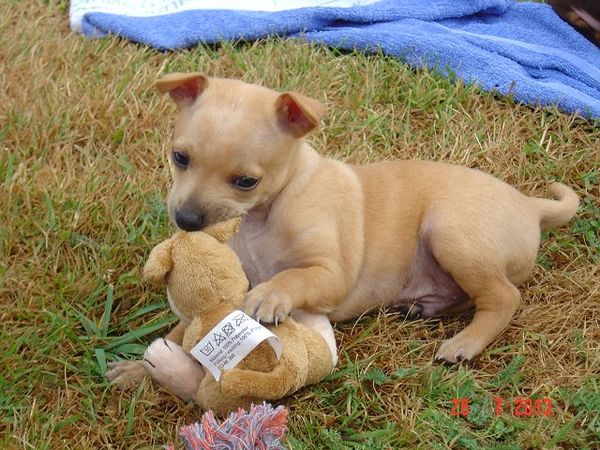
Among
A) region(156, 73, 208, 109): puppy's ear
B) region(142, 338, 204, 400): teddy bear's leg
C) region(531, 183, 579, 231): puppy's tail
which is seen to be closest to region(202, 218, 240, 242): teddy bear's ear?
region(142, 338, 204, 400): teddy bear's leg

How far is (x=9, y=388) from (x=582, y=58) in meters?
4.54

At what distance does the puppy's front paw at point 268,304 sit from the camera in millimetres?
3248

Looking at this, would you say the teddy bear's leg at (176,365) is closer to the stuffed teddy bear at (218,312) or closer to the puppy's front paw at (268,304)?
the stuffed teddy bear at (218,312)

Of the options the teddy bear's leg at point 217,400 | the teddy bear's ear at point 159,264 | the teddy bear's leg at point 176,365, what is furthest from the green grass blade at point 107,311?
the teddy bear's leg at point 217,400

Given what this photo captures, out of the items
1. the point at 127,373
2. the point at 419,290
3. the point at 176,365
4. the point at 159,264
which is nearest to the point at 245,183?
the point at 159,264

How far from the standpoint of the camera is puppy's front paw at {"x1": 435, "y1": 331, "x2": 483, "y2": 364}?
3711 millimetres

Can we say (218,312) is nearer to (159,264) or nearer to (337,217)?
(159,264)

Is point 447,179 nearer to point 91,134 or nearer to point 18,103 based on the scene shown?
point 91,134

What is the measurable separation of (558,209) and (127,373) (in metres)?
2.29

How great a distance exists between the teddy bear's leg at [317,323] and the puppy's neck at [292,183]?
1.51ft

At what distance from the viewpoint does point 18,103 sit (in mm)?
5211

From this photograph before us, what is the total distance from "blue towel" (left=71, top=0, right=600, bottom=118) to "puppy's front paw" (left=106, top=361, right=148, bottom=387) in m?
3.06

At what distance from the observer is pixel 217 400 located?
315cm

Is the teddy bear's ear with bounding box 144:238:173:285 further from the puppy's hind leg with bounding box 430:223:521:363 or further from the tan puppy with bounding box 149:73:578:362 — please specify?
the puppy's hind leg with bounding box 430:223:521:363
